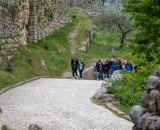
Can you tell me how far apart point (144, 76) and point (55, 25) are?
90.2 feet

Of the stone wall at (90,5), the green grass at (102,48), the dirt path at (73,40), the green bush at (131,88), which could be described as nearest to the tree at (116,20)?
the green grass at (102,48)

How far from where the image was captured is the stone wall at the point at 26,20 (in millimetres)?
31312

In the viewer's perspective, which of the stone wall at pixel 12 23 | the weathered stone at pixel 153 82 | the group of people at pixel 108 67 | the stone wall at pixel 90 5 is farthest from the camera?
the stone wall at pixel 90 5

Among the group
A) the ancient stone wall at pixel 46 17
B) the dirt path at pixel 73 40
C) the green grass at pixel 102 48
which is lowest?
the green grass at pixel 102 48

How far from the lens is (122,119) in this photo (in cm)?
1583

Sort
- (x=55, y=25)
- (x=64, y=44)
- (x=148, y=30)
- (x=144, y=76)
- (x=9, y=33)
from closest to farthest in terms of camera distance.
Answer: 1. (x=144, y=76)
2. (x=148, y=30)
3. (x=9, y=33)
4. (x=64, y=44)
5. (x=55, y=25)

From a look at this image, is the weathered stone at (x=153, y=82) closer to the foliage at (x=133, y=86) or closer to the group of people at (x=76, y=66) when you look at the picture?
the foliage at (x=133, y=86)

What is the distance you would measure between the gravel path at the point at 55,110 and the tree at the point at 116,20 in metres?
27.1

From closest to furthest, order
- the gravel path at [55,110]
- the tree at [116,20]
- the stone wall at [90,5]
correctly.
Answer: the gravel path at [55,110], the tree at [116,20], the stone wall at [90,5]

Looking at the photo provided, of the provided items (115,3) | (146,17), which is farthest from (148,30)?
(115,3)

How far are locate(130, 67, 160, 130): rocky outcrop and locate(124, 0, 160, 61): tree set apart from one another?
1079 centimetres

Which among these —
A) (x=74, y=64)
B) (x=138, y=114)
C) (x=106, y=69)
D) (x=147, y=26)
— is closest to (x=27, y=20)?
(x=74, y=64)

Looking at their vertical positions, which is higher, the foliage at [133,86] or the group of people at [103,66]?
the foliage at [133,86]

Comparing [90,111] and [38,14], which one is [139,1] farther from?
[38,14]
